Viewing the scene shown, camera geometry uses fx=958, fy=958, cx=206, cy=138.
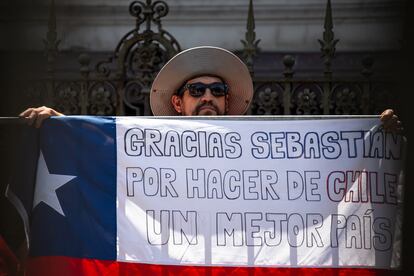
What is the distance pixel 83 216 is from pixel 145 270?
39 centimetres

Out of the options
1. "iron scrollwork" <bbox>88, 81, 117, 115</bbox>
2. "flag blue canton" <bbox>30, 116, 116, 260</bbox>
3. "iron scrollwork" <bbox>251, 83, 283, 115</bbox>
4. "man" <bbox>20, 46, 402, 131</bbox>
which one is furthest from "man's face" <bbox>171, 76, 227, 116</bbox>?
"iron scrollwork" <bbox>88, 81, 117, 115</bbox>

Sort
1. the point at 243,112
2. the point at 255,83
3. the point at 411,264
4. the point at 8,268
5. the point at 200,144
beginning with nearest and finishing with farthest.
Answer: the point at 411,264 → the point at 8,268 → the point at 200,144 → the point at 243,112 → the point at 255,83

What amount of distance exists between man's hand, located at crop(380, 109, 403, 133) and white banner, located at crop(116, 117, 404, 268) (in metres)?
0.04

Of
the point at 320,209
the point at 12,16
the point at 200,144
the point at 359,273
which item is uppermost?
the point at 12,16

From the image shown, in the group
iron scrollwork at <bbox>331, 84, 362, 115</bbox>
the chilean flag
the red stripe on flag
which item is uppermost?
iron scrollwork at <bbox>331, 84, 362, 115</bbox>

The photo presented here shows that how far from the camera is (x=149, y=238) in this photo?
441 centimetres

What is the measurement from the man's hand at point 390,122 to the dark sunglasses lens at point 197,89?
3.31 ft

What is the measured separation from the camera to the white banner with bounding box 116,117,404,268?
4.38 metres

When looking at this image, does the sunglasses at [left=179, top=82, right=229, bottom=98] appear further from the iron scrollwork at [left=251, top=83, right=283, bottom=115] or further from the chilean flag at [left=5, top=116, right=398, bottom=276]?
the iron scrollwork at [left=251, top=83, right=283, bottom=115]

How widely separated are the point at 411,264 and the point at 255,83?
331 centimetres

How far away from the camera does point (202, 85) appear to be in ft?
16.4

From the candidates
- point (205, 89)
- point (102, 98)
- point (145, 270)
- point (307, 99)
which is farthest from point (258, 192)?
point (102, 98)

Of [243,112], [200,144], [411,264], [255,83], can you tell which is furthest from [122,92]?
[411,264]

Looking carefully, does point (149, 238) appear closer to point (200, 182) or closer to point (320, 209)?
point (200, 182)
